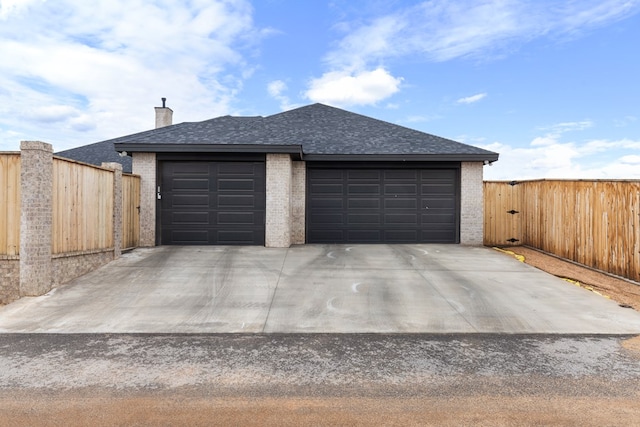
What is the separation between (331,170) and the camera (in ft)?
46.8

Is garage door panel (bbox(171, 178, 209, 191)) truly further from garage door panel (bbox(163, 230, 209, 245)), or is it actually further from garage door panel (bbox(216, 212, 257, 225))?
garage door panel (bbox(163, 230, 209, 245))

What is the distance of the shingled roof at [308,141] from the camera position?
41.4 ft

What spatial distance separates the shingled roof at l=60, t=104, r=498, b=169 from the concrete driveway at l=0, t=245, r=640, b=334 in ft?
12.1

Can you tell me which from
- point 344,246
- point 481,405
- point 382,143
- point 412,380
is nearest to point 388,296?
point 412,380

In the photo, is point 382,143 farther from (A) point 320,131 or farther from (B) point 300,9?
(B) point 300,9

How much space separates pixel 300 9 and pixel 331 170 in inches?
221

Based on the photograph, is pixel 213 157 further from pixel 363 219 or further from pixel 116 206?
pixel 363 219

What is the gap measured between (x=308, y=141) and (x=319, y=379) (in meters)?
11.4

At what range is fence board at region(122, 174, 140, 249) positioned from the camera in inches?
471

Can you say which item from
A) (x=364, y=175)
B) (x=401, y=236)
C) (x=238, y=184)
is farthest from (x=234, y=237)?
(x=401, y=236)

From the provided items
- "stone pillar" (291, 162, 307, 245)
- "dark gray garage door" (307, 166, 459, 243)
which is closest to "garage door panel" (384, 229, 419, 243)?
"dark gray garage door" (307, 166, 459, 243)

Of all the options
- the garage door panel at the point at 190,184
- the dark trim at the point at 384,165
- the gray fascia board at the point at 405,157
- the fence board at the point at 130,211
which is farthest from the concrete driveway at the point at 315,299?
the dark trim at the point at 384,165

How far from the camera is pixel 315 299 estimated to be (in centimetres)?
766

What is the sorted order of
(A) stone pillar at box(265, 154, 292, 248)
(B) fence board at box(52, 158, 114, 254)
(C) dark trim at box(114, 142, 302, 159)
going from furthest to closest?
1. (A) stone pillar at box(265, 154, 292, 248)
2. (C) dark trim at box(114, 142, 302, 159)
3. (B) fence board at box(52, 158, 114, 254)
